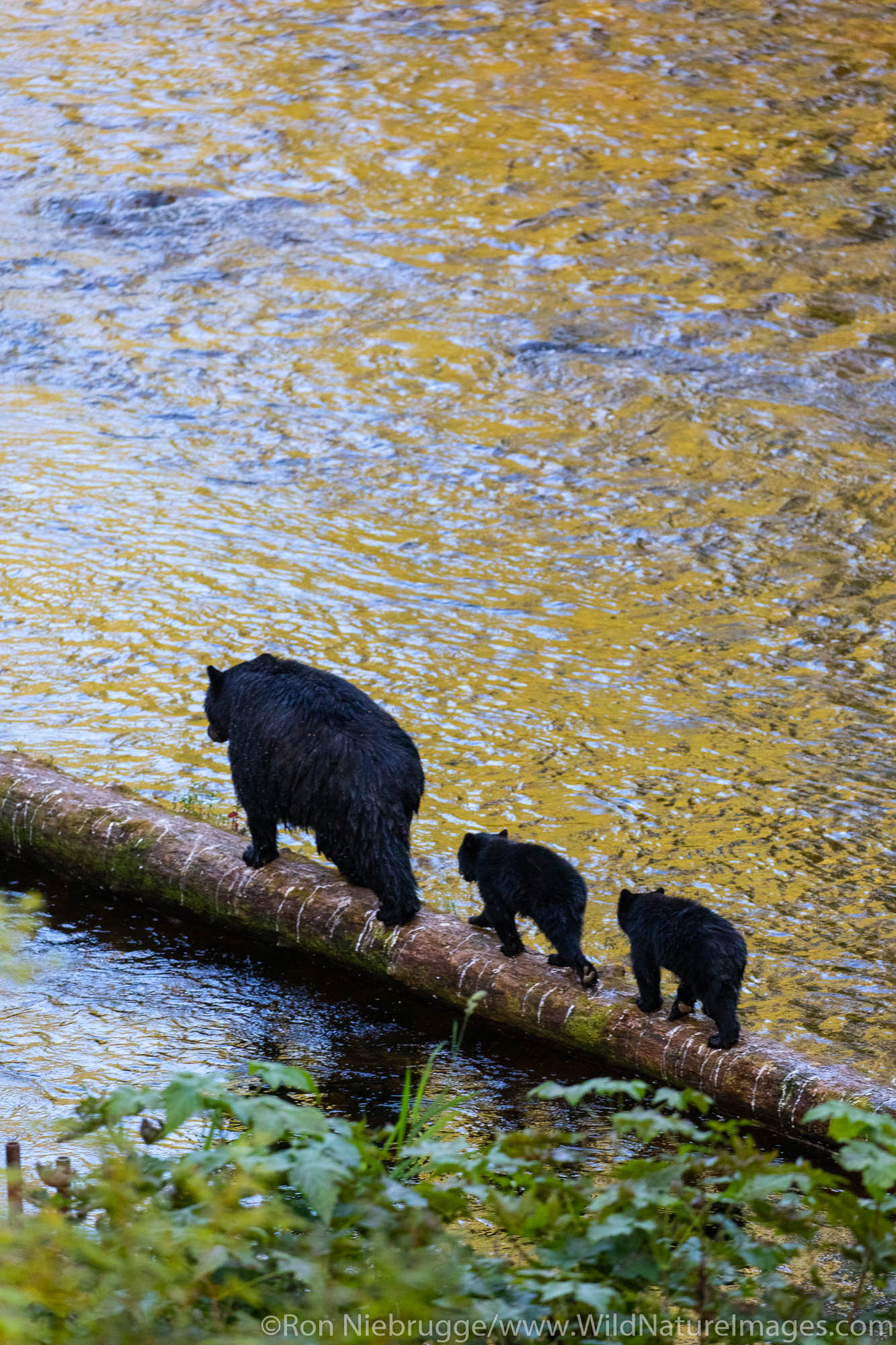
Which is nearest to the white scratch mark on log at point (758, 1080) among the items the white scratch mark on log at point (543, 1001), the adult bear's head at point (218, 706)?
the white scratch mark on log at point (543, 1001)

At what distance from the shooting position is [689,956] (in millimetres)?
5578

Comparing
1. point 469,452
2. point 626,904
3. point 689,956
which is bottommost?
point 469,452

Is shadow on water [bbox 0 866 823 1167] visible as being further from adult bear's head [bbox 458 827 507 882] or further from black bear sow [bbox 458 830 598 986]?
adult bear's head [bbox 458 827 507 882]

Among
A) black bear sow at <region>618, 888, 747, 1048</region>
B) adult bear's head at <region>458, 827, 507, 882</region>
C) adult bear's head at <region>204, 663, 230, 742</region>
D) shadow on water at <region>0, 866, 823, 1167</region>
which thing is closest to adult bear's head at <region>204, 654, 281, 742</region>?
adult bear's head at <region>204, 663, 230, 742</region>

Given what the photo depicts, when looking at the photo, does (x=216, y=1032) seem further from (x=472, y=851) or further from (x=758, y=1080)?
(x=758, y=1080)

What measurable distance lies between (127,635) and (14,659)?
869mm

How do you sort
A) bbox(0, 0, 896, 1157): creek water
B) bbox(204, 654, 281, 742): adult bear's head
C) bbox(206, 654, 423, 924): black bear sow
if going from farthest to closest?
bbox(0, 0, 896, 1157): creek water, bbox(204, 654, 281, 742): adult bear's head, bbox(206, 654, 423, 924): black bear sow

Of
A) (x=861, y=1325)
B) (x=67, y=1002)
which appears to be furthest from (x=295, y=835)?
(x=861, y=1325)

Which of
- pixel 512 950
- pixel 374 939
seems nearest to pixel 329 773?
pixel 374 939

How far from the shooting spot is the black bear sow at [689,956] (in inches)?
217

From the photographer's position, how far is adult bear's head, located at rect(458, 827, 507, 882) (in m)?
6.61

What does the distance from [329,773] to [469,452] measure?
28.3ft

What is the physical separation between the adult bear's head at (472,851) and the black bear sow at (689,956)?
0.81m

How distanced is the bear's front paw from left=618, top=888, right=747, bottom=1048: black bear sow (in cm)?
187
